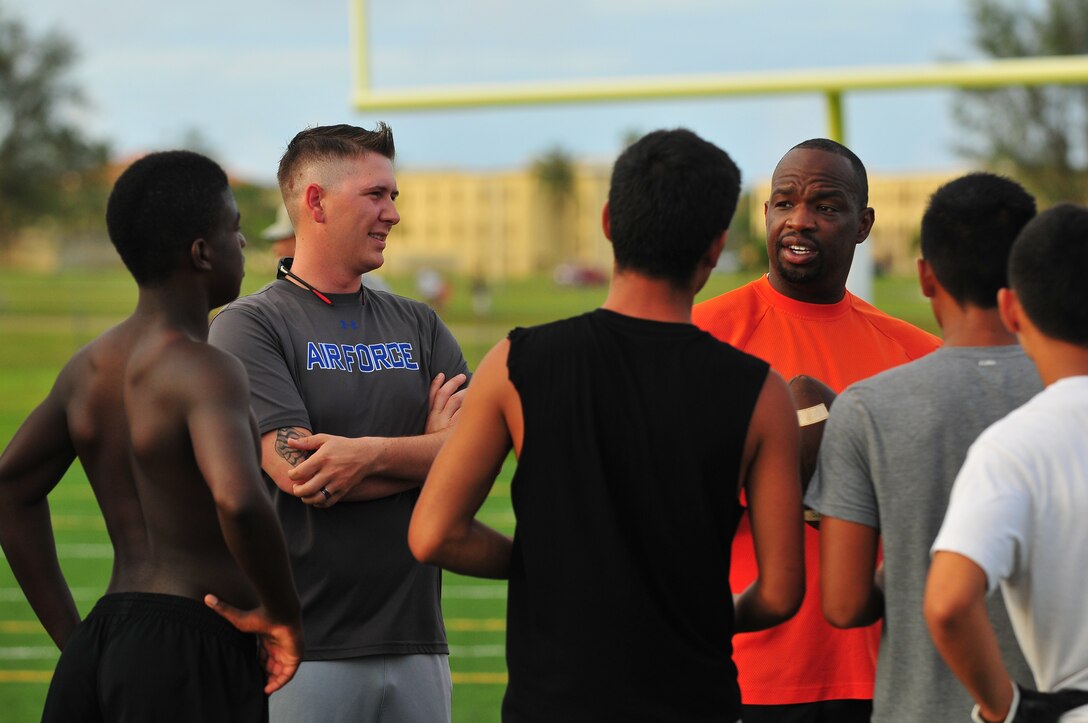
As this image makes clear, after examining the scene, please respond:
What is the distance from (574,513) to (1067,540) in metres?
0.83

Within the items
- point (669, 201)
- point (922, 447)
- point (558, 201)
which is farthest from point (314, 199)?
point (558, 201)

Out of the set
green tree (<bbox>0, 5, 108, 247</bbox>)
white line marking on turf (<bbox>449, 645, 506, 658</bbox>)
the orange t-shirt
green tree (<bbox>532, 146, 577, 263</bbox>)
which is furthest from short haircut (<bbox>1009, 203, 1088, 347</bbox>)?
green tree (<bbox>0, 5, 108, 247</bbox>)

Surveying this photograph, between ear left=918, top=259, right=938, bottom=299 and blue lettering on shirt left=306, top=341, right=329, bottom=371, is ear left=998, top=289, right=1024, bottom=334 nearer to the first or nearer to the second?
ear left=918, top=259, right=938, bottom=299

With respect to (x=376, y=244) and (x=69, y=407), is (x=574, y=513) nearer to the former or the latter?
(x=69, y=407)

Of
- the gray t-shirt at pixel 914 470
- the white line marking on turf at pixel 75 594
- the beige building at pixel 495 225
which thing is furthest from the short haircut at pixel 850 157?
the beige building at pixel 495 225

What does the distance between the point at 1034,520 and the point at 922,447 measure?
30cm

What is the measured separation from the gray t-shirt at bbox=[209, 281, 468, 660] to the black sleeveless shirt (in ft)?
3.62

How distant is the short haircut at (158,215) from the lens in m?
2.87

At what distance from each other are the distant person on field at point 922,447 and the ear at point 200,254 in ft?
4.23

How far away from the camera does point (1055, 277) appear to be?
2.34 m

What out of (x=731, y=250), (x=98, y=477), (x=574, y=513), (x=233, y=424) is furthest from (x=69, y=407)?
(x=731, y=250)

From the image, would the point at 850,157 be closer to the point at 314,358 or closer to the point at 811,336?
the point at 811,336

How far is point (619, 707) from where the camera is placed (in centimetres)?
251

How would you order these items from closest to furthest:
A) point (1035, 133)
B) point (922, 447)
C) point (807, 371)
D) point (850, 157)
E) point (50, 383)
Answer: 1. point (922, 447)
2. point (807, 371)
3. point (850, 157)
4. point (1035, 133)
5. point (50, 383)
